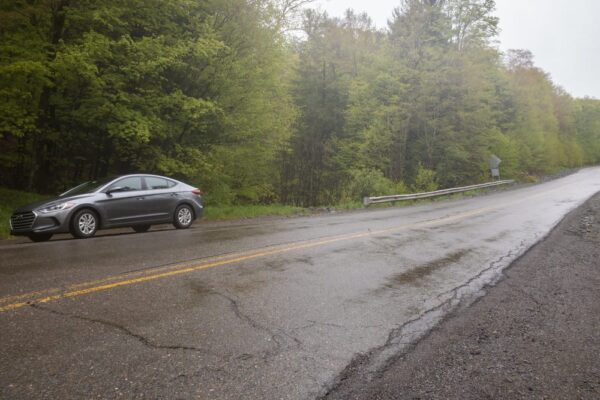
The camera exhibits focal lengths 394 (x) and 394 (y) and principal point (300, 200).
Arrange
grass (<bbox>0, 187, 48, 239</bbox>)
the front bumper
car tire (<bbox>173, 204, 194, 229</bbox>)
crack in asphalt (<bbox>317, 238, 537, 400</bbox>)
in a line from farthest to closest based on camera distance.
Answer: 1. car tire (<bbox>173, 204, 194, 229</bbox>)
2. grass (<bbox>0, 187, 48, 239</bbox>)
3. the front bumper
4. crack in asphalt (<bbox>317, 238, 537, 400</bbox>)

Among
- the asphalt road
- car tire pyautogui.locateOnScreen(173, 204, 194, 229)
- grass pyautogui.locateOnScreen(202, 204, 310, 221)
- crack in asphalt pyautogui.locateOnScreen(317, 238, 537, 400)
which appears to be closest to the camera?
the asphalt road

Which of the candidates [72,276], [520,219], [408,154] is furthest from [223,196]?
[408,154]

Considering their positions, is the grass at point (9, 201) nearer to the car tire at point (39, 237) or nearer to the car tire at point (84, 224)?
the car tire at point (39, 237)

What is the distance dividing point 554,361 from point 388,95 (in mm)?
26950

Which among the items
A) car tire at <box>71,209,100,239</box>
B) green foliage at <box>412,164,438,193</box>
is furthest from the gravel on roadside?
green foliage at <box>412,164,438,193</box>

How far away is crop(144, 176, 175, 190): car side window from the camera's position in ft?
36.0

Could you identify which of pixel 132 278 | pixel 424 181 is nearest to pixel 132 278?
pixel 132 278

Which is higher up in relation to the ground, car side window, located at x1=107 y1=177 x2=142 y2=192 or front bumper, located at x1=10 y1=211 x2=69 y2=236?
car side window, located at x1=107 y1=177 x2=142 y2=192

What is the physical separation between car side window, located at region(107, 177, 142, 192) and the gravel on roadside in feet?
28.7

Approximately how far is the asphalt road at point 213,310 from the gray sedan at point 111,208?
129 centimetres

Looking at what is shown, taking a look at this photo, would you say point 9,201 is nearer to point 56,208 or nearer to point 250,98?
point 56,208

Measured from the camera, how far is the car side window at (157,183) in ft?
36.0

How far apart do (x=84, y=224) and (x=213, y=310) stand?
261 inches

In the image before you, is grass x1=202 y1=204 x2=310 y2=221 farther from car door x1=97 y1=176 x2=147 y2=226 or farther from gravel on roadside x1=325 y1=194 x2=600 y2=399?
gravel on roadside x1=325 y1=194 x2=600 y2=399
